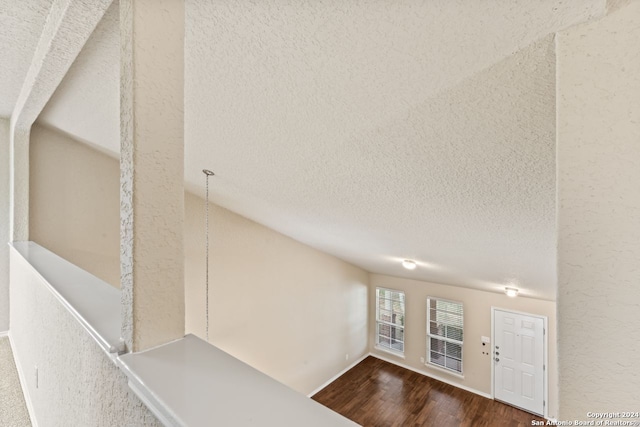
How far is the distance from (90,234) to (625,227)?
4.57 meters

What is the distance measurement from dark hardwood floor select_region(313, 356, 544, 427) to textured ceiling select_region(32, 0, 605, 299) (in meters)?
3.55

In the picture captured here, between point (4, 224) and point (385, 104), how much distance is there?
4.69 meters

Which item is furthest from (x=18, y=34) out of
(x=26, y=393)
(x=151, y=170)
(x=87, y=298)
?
(x=26, y=393)

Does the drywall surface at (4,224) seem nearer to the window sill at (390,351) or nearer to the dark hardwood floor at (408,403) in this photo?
the dark hardwood floor at (408,403)

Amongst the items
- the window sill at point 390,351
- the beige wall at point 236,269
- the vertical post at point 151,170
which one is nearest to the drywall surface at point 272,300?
the beige wall at point 236,269

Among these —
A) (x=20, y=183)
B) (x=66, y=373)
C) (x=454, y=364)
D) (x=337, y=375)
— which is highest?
(x=20, y=183)

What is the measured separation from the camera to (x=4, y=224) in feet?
11.5

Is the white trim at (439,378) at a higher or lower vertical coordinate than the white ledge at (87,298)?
lower

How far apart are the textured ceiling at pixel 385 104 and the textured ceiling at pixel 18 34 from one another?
0.22 m

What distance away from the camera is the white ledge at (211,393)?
52cm

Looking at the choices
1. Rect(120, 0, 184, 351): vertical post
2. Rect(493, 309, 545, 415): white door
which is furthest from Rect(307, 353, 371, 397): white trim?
Rect(120, 0, 184, 351): vertical post

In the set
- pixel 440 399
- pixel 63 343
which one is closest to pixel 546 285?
pixel 440 399

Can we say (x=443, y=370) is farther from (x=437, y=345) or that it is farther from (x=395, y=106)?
(x=395, y=106)

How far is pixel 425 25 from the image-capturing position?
2.84 ft
